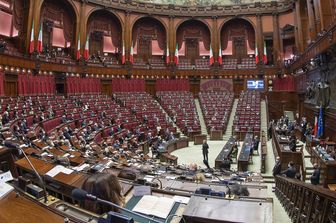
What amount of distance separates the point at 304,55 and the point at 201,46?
12109 mm

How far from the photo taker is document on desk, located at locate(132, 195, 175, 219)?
2.29 m

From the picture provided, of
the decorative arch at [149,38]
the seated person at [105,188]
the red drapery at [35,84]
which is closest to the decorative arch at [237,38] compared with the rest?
the decorative arch at [149,38]

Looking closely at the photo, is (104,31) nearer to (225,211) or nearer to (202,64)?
(202,64)

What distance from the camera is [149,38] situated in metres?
25.3

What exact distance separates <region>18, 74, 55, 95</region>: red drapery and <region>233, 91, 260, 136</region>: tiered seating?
444 inches

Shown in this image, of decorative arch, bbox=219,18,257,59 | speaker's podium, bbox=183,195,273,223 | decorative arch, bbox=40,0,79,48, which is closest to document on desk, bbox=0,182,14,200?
speaker's podium, bbox=183,195,273,223

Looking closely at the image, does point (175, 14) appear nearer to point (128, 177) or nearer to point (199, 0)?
point (199, 0)

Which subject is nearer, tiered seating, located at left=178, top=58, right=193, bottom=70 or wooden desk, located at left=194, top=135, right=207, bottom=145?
wooden desk, located at left=194, top=135, right=207, bottom=145

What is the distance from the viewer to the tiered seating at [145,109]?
55.1ft

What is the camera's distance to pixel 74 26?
20719mm

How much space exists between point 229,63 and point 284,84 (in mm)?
5514

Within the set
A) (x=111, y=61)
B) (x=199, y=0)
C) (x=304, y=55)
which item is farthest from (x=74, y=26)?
(x=304, y=55)

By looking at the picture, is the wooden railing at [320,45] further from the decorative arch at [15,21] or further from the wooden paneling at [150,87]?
the decorative arch at [15,21]

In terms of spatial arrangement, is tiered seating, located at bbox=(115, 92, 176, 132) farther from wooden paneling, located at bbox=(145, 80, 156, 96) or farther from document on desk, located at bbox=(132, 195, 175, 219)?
document on desk, located at bbox=(132, 195, 175, 219)
